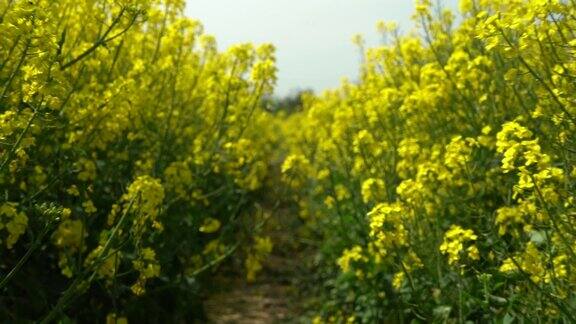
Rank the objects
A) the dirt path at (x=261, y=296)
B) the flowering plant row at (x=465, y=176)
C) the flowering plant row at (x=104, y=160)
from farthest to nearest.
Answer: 1. the dirt path at (x=261, y=296)
2. the flowering plant row at (x=104, y=160)
3. the flowering plant row at (x=465, y=176)

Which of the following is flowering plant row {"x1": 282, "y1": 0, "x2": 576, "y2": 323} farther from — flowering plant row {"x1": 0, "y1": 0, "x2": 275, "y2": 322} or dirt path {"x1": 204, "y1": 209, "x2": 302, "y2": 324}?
flowering plant row {"x1": 0, "y1": 0, "x2": 275, "y2": 322}

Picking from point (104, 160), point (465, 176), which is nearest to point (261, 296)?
point (104, 160)

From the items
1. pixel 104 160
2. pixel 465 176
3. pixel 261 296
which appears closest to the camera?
pixel 465 176

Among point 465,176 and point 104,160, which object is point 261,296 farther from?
point 465,176

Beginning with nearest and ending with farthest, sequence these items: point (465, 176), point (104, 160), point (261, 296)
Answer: point (465, 176)
point (104, 160)
point (261, 296)

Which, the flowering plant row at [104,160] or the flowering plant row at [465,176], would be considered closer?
the flowering plant row at [465,176]

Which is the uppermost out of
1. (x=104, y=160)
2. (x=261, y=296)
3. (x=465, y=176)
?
(x=104, y=160)

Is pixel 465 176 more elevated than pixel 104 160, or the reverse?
pixel 104 160

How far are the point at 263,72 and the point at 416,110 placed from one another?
0.94m

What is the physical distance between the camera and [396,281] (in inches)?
120

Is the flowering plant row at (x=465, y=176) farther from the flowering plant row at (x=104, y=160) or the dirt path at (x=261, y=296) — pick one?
the flowering plant row at (x=104, y=160)

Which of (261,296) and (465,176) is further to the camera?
(261,296)

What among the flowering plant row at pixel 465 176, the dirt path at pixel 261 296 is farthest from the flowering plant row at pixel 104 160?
the flowering plant row at pixel 465 176

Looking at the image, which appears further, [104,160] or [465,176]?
[104,160]
